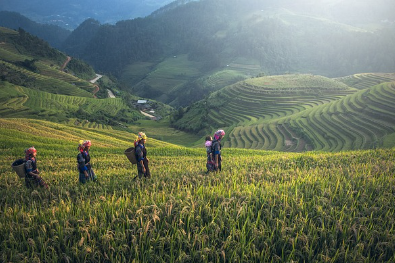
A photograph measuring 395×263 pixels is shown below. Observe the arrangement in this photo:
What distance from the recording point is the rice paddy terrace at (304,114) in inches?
1845

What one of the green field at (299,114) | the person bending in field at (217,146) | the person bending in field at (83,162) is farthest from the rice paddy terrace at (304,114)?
the person bending in field at (83,162)

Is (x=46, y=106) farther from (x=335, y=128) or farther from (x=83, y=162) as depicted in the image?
(x=335, y=128)

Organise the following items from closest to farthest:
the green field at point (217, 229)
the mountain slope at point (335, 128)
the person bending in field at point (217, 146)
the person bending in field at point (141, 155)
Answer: the green field at point (217, 229), the person bending in field at point (141, 155), the person bending in field at point (217, 146), the mountain slope at point (335, 128)

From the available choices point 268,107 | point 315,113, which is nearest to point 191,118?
point 268,107

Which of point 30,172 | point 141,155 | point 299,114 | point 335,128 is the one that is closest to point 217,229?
point 141,155

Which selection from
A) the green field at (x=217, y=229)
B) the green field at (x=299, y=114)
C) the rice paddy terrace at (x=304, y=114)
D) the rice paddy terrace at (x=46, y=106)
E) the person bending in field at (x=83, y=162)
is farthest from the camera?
the rice paddy terrace at (x=46, y=106)

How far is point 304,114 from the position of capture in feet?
211

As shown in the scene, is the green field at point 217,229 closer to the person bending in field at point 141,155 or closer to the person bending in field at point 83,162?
the person bending in field at point 83,162

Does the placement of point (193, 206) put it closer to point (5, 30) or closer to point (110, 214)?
point (110, 214)

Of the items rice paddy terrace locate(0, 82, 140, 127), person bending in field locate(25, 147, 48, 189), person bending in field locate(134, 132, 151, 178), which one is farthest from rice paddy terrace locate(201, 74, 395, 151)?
person bending in field locate(25, 147, 48, 189)

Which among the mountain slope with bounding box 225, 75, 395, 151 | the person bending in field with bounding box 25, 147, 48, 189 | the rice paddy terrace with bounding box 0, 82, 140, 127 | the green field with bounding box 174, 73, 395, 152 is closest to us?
the person bending in field with bounding box 25, 147, 48, 189

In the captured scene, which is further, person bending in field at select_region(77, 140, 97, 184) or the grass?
the grass

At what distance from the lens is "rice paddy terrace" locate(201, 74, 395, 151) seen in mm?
46869

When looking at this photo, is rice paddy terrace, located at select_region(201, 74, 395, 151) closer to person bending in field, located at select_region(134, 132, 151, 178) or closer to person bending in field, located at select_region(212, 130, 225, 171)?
person bending in field, located at select_region(212, 130, 225, 171)
